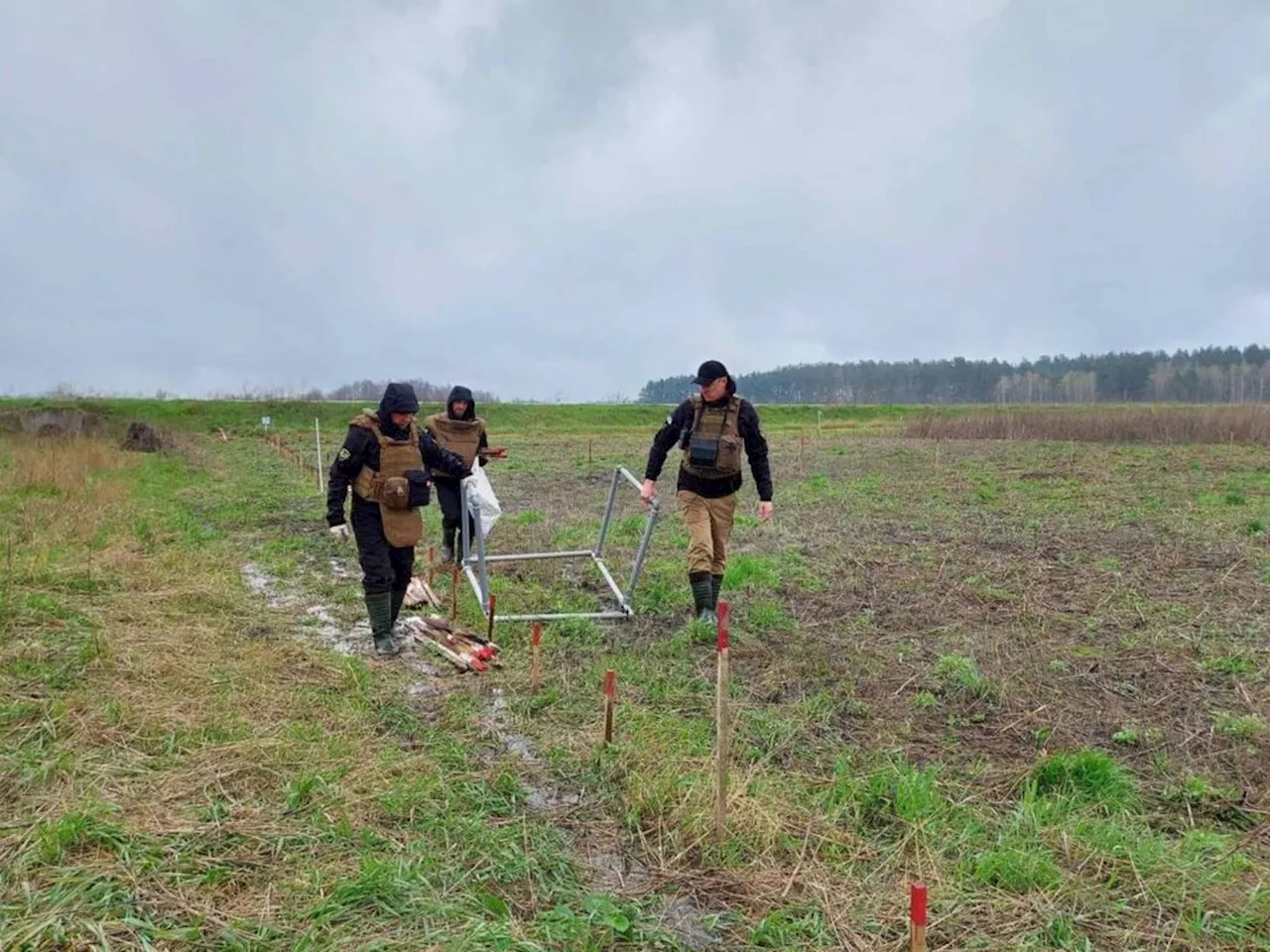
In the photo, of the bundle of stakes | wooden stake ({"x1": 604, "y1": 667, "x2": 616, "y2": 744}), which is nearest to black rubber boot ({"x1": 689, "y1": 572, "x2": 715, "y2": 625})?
the bundle of stakes

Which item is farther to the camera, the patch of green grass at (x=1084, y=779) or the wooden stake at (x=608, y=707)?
the wooden stake at (x=608, y=707)

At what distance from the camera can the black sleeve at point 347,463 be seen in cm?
565

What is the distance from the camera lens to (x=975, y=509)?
1277cm

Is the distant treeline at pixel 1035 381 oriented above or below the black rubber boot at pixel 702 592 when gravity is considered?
above

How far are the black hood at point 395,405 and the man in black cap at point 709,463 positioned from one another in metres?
1.86

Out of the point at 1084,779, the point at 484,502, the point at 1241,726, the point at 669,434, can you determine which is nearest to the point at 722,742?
the point at 1084,779

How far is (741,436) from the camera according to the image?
21.1 feet

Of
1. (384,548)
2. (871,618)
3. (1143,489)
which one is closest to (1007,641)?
(871,618)

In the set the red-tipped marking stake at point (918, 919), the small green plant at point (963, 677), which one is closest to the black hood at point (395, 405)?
the small green plant at point (963, 677)

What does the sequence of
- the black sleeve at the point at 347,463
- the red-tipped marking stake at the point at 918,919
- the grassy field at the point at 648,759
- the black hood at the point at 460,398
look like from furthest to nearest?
the black hood at the point at 460,398, the black sleeve at the point at 347,463, the grassy field at the point at 648,759, the red-tipped marking stake at the point at 918,919

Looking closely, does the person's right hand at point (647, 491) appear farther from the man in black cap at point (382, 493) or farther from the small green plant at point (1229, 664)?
the small green plant at point (1229, 664)

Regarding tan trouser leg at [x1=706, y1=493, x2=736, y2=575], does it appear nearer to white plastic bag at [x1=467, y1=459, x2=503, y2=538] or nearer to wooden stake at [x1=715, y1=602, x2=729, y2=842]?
white plastic bag at [x1=467, y1=459, x2=503, y2=538]

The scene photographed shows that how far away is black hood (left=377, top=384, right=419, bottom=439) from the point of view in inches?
226

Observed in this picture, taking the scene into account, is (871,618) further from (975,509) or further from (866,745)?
(975,509)
